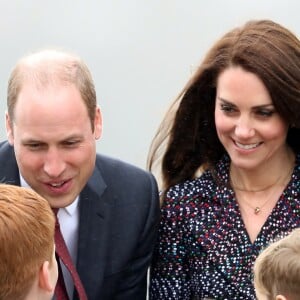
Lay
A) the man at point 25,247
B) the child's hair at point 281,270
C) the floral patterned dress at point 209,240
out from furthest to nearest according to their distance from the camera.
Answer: the floral patterned dress at point 209,240
the child's hair at point 281,270
the man at point 25,247

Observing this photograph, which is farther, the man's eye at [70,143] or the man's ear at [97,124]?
the man's ear at [97,124]

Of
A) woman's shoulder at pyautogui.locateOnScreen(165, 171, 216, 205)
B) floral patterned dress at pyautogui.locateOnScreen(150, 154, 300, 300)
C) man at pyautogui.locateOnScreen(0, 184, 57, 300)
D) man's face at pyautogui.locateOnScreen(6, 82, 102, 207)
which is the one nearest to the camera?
man at pyautogui.locateOnScreen(0, 184, 57, 300)

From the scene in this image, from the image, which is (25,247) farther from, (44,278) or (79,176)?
(79,176)

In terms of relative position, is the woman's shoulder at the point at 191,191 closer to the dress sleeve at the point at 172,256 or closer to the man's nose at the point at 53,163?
the dress sleeve at the point at 172,256

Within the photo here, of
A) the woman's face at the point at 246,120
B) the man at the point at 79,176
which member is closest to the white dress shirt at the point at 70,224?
the man at the point at 79,176

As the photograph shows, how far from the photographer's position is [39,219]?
2.38 metres

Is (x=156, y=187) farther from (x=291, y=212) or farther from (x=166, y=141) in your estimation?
(x=291, y=212)

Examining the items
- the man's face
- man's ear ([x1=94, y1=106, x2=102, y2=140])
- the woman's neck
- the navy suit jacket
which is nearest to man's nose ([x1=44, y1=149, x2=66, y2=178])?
the man's face

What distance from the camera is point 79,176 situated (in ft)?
9.20

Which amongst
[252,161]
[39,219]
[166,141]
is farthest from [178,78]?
[39,219]

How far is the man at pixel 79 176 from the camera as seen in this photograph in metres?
2.73

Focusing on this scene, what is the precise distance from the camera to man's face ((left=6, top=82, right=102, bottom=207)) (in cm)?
271

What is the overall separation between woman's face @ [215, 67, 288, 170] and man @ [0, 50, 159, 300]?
0.30 metres

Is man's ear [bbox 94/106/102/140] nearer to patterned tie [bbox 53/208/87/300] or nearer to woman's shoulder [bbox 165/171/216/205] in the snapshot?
patterned tie [bbox 53/208/87/300]
